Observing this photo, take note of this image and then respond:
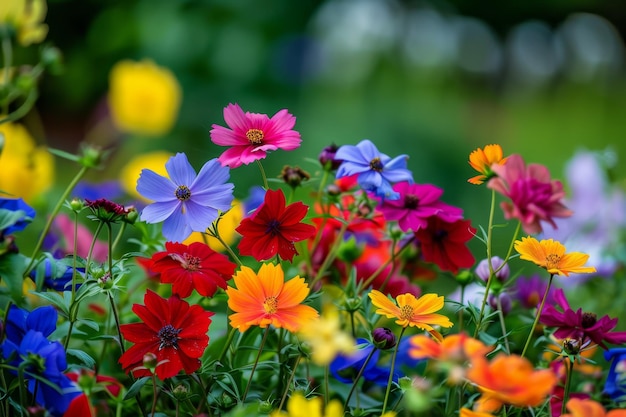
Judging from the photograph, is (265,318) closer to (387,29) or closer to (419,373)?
(419,373)

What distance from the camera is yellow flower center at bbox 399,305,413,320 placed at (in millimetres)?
438

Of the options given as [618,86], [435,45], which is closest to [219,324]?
[435,45]

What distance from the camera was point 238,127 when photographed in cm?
48

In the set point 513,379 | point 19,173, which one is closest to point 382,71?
point 19,173

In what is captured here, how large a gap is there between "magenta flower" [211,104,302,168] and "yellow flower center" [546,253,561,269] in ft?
0.54

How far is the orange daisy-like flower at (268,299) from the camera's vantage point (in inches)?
16.3

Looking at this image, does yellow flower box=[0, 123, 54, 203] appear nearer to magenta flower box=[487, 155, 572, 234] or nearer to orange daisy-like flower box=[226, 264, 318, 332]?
orange daisy-like flower box=[226, 264, 318, 332]

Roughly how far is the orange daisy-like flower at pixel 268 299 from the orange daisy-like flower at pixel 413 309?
0.04 meters

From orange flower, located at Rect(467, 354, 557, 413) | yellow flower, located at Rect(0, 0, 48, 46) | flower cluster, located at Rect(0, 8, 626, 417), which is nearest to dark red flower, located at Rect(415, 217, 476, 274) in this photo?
flower cluster, located at Rect(0, 8, 626, 417)

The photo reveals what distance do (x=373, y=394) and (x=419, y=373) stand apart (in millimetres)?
46

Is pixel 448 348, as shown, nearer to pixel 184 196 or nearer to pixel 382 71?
pixel 184 196

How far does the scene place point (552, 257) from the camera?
0.45 metres

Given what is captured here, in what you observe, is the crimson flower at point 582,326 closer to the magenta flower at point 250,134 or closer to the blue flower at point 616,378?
the blue flower at point 616,378

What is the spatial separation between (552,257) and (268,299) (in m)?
0.17
